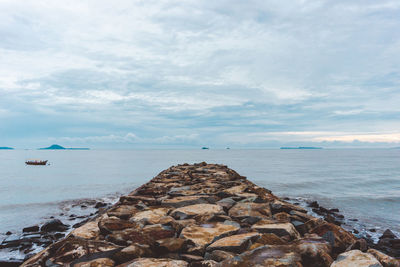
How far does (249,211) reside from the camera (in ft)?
17.3

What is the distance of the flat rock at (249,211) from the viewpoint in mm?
5066

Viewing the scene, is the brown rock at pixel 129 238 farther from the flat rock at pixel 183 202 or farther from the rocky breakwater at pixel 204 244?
the flat rock at pixel 183 202

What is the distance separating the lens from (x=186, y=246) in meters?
3.53

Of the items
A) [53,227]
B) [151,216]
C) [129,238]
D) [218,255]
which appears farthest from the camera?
[53,227]

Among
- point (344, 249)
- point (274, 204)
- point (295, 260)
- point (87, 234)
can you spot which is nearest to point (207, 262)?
point (295, 260)

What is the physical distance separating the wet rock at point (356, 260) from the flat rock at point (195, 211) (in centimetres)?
249

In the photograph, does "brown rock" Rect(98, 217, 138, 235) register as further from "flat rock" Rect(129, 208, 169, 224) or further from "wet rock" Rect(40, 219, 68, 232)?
"wet rock" Rect(40, 219, 68, 232)

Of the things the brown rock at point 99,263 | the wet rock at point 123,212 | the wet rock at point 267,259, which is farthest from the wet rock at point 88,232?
the wet rock at point 267,259

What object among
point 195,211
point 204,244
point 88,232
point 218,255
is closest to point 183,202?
point 195,211

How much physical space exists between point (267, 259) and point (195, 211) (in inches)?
97.7

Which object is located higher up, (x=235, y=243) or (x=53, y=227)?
(x=235, y=243)

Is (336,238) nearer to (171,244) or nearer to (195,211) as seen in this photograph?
(171,244)

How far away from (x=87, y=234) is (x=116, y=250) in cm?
113

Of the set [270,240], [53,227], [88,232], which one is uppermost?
[270,240]
